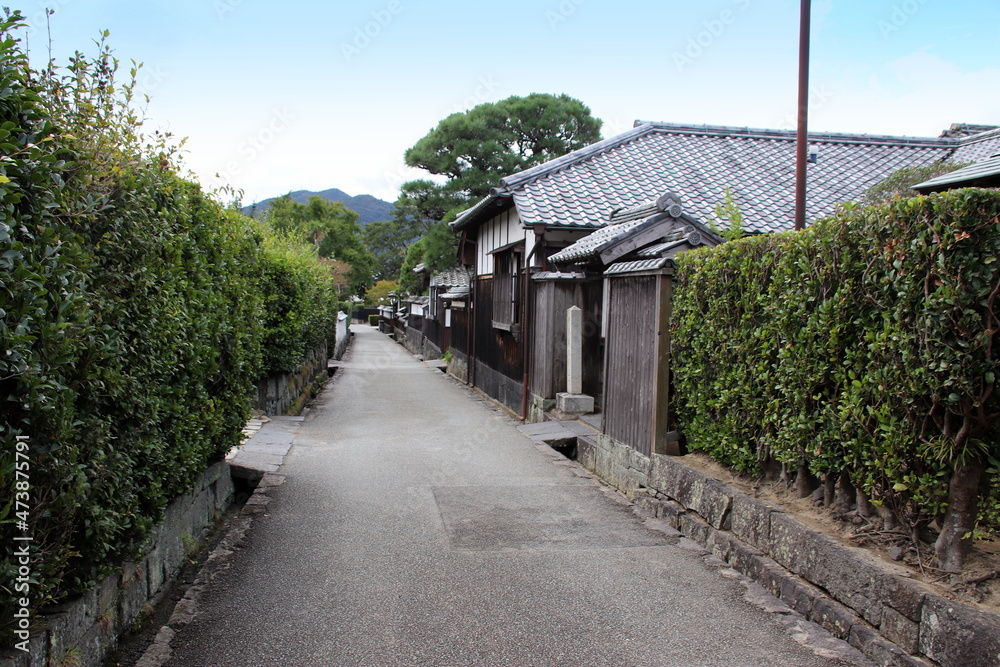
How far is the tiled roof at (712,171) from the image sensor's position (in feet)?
48.0

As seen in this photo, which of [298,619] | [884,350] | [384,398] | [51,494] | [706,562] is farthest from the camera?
[384,398]

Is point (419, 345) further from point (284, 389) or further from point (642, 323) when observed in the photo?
point (642, 323)

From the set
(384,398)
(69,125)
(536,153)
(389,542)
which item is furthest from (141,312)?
(536,153)

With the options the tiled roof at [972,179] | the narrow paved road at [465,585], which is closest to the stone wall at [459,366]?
the narrow paved road at [465,585]

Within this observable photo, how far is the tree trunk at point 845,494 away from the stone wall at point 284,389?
9777 millimetres

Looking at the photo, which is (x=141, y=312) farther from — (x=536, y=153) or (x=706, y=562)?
(x=536, y=153)

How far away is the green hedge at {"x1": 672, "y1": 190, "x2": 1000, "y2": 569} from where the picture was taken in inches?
140

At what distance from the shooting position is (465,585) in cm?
498

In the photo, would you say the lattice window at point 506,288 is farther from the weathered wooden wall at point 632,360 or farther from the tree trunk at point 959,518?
the tree trunk at point 959,518

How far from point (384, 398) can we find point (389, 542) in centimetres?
1098

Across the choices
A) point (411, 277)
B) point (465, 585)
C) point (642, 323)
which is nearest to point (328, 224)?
point (411, 277)

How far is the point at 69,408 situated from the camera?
299 cm

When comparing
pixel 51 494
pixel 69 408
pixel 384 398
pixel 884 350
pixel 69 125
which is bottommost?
pixel 384 398

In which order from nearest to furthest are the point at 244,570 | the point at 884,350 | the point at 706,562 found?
the point at 884,350 < the point at 244,570 < the point at 706,562
